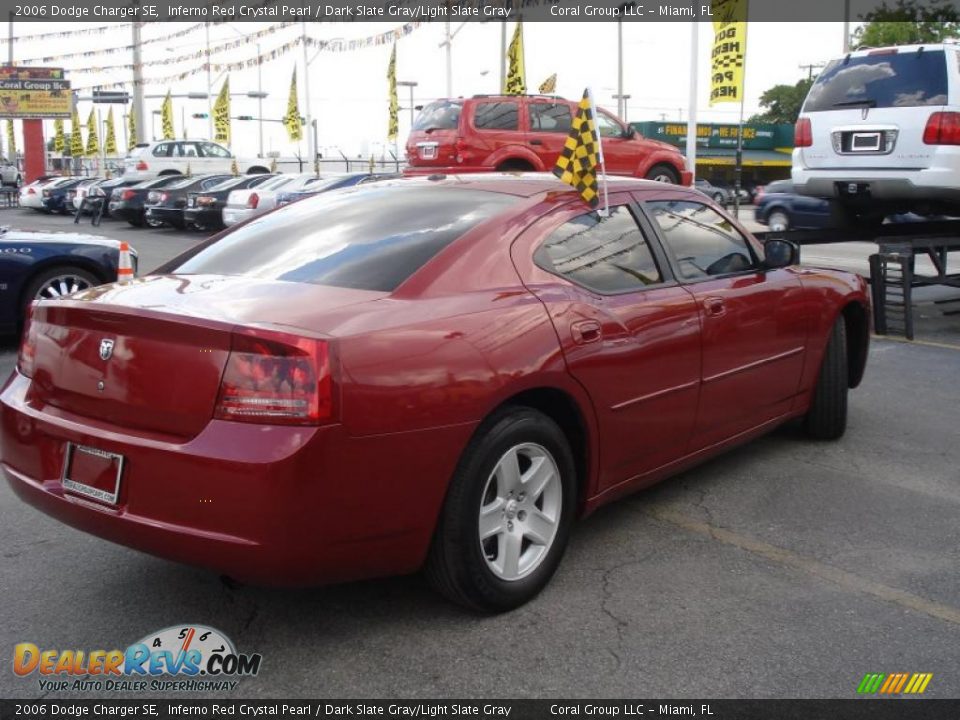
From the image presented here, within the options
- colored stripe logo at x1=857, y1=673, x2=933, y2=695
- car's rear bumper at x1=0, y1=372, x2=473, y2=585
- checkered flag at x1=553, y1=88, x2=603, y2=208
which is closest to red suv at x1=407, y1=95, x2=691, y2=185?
checkered flag at x1=553, y1=88, x2=603, y2=208

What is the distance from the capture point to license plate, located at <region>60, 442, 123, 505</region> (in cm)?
308

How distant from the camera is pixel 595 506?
154 inches

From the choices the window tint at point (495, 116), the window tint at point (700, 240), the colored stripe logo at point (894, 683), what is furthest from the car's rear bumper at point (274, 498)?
the window tint at point (495, 116)

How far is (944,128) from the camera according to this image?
9422mm

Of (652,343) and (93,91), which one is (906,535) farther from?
(93,91)

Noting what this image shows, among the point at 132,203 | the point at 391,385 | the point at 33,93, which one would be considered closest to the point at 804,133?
the point at 391,385

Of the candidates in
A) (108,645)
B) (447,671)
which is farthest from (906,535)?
(108,645)

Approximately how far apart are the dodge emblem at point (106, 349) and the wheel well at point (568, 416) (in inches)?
53.3

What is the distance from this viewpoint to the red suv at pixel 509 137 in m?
14.4

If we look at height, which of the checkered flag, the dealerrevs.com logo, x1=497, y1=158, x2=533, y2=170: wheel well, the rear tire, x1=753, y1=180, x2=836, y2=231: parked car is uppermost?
x1=497, y1=158, x2=533, y2=170: wheel well

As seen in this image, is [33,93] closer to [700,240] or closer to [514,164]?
[514,164]

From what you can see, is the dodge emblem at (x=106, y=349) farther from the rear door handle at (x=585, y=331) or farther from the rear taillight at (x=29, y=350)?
the rear door handle at (x=585, y=331)

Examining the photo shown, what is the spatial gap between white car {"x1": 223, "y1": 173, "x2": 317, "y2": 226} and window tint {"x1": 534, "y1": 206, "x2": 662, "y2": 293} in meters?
17.5

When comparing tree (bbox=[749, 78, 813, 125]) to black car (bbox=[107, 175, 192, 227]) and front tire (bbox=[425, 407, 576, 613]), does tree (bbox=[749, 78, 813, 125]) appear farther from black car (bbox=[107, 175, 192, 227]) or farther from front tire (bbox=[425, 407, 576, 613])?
front tire (bbox=[425, 407, 576, 613])
